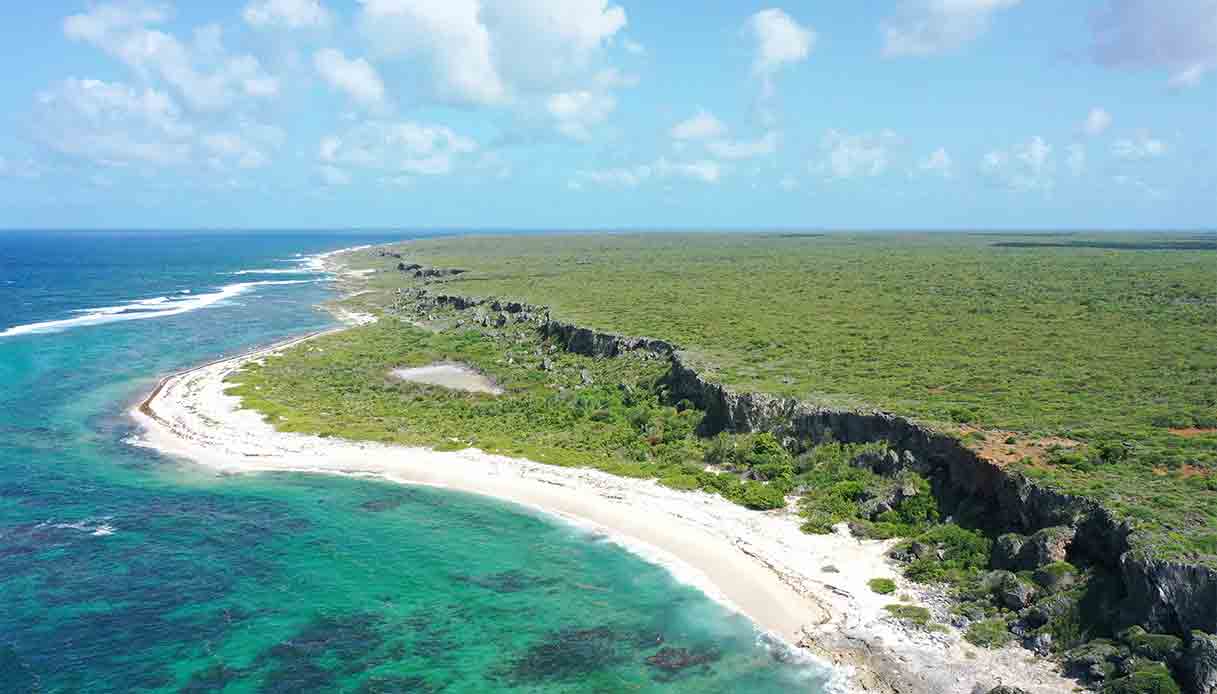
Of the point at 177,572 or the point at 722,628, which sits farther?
the point at 177,572

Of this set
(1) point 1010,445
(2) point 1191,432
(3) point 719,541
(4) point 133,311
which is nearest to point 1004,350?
(2) point 1191,432

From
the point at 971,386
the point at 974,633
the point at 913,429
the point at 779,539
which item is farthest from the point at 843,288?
the point at 974,633

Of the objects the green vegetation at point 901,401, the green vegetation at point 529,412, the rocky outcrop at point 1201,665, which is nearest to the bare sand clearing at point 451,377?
the green vegetation at point 529,412

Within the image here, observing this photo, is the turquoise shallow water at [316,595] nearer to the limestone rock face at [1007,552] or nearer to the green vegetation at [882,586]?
the green vegetation at [882,586]

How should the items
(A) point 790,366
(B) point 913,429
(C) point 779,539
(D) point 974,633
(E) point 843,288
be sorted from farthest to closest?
(E) point 843,288
(A) point 790,366
(B) point 913,429
(C) point 779,539
(D) point 974,633

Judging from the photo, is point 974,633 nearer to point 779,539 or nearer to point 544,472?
point 779,539

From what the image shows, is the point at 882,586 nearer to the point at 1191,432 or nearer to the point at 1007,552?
the point at 1007,552
